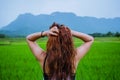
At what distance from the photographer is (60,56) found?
163 cm

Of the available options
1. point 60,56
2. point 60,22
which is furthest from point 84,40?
point 60,22

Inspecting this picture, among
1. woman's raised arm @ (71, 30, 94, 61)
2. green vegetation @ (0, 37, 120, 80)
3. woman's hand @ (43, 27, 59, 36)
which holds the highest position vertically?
woman's hand @ (43, 27, 59, 36)

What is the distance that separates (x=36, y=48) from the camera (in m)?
1.68

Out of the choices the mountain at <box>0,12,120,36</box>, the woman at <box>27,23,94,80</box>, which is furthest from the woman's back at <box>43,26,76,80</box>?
the mountain at <box>0,12,120,36</box>

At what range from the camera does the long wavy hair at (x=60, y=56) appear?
1611mm

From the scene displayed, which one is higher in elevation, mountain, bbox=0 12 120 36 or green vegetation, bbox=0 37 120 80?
Answer: mountain, bbox=0 12 120 36

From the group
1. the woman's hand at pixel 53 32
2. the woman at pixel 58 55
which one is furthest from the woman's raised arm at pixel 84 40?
the woman's hand at pixel 53 32

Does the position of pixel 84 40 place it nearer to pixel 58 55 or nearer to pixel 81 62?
pixel 58 55

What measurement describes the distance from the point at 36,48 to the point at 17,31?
37.5 inches

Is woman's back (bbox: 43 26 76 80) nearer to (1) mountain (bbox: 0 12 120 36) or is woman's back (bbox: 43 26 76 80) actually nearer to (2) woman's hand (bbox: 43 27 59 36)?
(2) woman's hand (bbox: 43 27 59 36)

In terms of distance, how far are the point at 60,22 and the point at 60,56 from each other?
90cm

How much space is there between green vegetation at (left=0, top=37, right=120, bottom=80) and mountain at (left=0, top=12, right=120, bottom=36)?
88 millimetres

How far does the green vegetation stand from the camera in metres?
2.50

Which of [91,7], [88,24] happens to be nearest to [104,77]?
[88,24]
